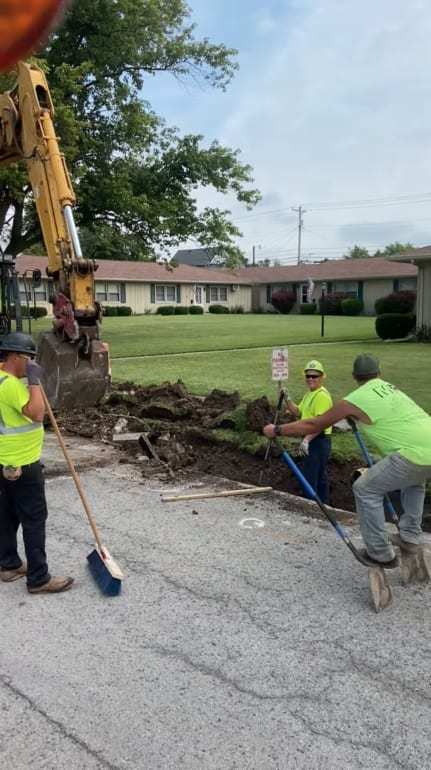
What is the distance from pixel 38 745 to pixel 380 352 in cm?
1796

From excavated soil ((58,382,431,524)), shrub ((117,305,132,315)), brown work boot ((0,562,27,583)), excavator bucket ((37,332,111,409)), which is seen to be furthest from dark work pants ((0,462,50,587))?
shrub ((117,305,132,315))

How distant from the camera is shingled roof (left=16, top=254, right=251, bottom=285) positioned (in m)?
49.1

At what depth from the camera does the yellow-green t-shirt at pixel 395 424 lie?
4438mm

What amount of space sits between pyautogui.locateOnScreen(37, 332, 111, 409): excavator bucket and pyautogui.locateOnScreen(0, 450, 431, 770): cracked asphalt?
312cm

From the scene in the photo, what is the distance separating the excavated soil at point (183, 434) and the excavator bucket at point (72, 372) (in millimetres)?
870

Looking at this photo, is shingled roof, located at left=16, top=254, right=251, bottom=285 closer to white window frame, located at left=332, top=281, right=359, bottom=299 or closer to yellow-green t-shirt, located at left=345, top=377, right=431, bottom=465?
white window frame, located at left=332, top=281, right=359, bottom=299

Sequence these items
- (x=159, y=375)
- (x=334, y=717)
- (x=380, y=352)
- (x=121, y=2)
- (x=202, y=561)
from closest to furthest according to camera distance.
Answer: (x=334, y=717) → (x=202, y=561) → (x=159, y=375) → (x=380, y=352) → (x=121, y=2)

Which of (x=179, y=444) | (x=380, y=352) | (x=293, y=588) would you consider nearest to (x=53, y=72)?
(x=380, y=352)

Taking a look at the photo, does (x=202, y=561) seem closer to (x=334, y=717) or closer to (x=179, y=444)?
(x=334, y=717)

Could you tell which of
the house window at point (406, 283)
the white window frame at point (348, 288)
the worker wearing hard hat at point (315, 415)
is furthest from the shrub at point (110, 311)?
the worker wearing hard hat at point (315, 415)

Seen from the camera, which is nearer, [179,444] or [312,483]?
[312,483]

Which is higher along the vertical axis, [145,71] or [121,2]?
[121,2]

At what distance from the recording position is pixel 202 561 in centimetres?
515

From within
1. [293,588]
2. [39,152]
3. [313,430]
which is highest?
[39,152]
